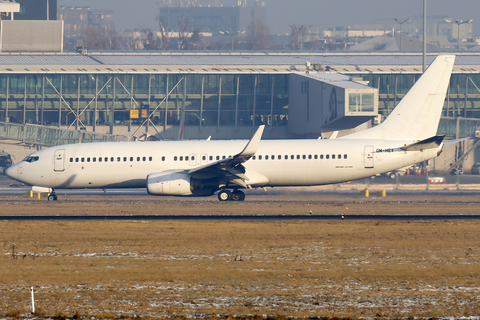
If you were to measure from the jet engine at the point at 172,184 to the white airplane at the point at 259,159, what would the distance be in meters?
0.06

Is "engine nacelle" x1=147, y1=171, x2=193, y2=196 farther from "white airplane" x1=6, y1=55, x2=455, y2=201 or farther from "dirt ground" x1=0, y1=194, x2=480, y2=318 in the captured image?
"dirt ground" x1=0, y1=194, x2=480, y2=318

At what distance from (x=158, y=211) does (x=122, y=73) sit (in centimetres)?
3809

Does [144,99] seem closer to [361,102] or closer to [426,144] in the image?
[361,102]

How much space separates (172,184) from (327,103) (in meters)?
26.6

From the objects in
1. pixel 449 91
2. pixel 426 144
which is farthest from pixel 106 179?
pixel 449 91

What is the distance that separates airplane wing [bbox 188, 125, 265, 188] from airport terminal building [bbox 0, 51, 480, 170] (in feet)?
98.0

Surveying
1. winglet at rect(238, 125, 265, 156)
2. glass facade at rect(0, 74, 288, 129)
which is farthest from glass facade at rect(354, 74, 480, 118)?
winglet at rect(238, 125, 265, 156)

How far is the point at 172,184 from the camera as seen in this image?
36875 mm

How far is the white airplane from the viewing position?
1471 inches

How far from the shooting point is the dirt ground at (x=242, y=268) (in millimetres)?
16094

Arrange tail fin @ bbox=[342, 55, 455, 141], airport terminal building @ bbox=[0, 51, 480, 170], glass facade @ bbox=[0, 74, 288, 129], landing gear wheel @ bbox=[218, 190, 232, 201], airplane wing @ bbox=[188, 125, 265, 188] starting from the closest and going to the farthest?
airplane wing @ bbox=[188, 125, 265, 188] < tail fin @ bbox=[342, 55, 455, 141] < landing gear wheel @ bbox=[218, 190, 232, 201] < airport terminal building @ bbox=[0, 51, 480, 170] < glass facade @ bbox=[0, 74, 288, 129]

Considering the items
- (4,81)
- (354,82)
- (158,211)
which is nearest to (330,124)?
(354,82)

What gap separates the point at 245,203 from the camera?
124 ft

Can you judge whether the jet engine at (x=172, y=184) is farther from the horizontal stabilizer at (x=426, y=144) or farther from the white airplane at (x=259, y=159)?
the horizontal stabilizer at (x=426, y=144)
